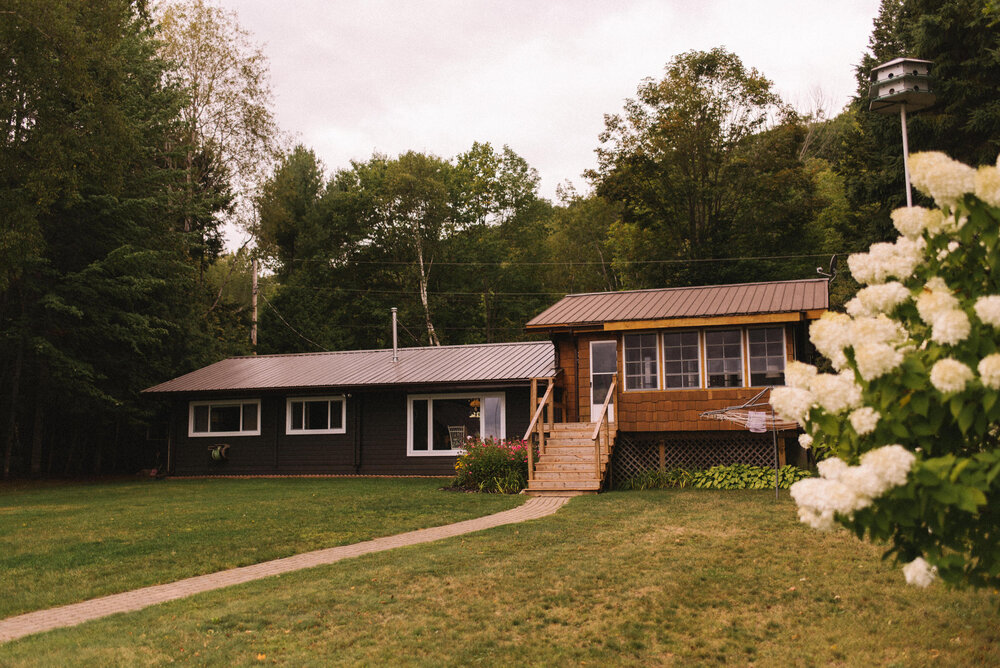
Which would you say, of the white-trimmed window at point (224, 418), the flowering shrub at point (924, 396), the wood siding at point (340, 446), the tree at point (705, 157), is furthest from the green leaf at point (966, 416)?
the tree at point (705, 157)

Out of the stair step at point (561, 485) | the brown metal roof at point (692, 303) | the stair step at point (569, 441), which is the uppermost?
the brown metal roof at point (692, 303)

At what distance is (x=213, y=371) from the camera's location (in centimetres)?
2425

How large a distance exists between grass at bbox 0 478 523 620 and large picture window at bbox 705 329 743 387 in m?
4.96

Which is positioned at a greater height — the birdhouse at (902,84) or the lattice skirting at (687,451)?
the birdhouse at (902,84)

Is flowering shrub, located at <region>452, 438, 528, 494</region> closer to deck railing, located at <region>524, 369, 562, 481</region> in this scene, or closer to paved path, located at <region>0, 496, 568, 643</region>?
deck railing, located at <region>524, 369, 562, 481</region>

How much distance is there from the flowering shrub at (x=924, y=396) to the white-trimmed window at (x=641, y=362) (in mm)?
12723

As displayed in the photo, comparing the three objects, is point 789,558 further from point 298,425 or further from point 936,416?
point 298,425

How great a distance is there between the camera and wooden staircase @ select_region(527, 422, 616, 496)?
14.6 m

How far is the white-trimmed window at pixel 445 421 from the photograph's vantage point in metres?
20.2

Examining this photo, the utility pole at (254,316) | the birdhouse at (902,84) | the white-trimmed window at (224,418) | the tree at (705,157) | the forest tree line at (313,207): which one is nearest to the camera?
the birdhouse at (902,84)

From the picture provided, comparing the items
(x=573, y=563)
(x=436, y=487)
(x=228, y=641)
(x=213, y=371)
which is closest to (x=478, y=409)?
(x=436, y=487)

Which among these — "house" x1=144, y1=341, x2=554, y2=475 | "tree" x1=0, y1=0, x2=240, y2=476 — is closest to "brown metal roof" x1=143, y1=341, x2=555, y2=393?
"house" x1=144, y1=341, x2=554, y2=475

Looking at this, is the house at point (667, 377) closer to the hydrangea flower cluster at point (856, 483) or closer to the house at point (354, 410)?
the house at point (354, 410)

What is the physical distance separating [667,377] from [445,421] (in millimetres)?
6707
